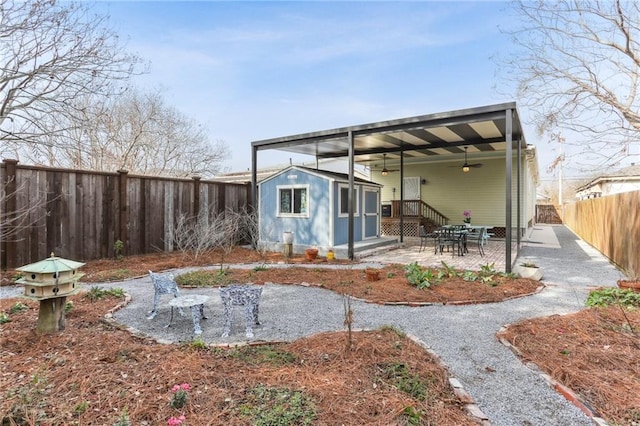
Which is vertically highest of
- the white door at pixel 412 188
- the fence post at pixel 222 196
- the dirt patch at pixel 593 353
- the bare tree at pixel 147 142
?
the bare tree at pixel 147 142

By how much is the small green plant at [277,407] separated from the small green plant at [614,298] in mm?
4585

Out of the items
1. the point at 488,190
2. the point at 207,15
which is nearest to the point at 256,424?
the point at 207,15

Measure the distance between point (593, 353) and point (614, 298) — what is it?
95.7 inches

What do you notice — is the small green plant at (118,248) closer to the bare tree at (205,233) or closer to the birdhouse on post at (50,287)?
the bare tree at (205,233)

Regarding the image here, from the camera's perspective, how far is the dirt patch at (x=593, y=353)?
91.8 inches

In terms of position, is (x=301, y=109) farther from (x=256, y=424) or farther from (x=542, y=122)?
(x=256, y=424)

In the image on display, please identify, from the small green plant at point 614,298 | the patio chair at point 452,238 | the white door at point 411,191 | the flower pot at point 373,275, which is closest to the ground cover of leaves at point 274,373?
the small green plant at point 614,298

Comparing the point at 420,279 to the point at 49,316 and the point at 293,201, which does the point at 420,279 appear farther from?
the point at 293,201

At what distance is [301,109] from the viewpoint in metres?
15.6

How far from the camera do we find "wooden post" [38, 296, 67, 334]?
10.4ft

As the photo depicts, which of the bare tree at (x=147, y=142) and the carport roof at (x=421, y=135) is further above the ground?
the bare tree at (x=147, y=142)

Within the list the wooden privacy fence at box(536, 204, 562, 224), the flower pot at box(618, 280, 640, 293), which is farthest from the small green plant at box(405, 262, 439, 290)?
the wooden privacy fence at box(536, 204, 562, 224)

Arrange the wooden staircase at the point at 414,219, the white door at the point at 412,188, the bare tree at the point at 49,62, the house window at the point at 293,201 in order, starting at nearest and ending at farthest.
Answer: the bare tree at the point at 49,62 < the house window at the point at 293,201 < the wooden staircase at the point at 414,219 < the white door at the point at 412,188

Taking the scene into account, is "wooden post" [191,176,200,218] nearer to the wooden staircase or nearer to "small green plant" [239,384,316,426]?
the wooden staircase
